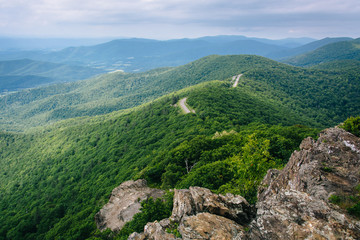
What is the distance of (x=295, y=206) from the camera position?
15969 mm

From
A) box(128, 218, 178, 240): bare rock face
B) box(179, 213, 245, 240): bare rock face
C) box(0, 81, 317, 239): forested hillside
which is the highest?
box(179, 213, 245, 240): bare rock face

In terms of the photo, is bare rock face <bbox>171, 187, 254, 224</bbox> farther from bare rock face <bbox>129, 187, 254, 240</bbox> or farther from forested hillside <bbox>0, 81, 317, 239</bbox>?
forested hillside <bbox>0, 81, 317, 239</bbox>

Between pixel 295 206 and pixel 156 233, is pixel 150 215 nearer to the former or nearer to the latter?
pixel 156 233

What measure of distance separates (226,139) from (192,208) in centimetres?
4312

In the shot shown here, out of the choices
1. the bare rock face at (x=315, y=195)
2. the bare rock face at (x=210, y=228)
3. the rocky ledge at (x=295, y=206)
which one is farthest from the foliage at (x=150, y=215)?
the bare rock face at (x=315, y=195)

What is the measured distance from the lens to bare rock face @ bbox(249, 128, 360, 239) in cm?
1394

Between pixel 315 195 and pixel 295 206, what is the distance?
10.3 ft

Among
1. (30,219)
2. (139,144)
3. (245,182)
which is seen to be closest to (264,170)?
(245,182)

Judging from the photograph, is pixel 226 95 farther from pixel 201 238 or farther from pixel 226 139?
pixel 201 238

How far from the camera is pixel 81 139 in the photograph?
5989 inches

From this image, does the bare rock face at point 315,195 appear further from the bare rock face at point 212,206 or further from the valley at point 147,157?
the bare rock face at point 212,206

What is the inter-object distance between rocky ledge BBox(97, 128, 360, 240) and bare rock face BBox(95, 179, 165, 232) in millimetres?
19845

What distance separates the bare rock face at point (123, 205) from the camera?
40562 millimetres

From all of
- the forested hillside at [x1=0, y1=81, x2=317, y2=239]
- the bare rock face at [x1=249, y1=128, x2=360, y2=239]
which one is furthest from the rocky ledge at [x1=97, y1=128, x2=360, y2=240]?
the forested hillside at [x1=0, y1=81, x2=317, y2=239]
